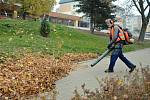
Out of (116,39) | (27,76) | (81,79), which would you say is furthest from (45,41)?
(27,76)

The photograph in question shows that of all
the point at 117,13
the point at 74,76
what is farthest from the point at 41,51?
the point at 117,13

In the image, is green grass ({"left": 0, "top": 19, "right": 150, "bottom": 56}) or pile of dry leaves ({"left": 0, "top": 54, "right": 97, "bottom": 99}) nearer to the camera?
pile of dry leaves ({"left": 0, "top": 54, "right": 97, "bottom": 99})

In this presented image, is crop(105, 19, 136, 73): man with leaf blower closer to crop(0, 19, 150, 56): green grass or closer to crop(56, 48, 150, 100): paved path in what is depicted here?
crop(56, 48, 150, 100): paved path

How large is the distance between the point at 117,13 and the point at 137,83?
148 feet

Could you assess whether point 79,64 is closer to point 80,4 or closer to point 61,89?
point 61,89

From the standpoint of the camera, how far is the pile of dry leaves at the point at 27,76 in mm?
9109

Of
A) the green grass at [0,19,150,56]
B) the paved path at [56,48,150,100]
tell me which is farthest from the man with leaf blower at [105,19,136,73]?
the green grass at [0,19,150,56]

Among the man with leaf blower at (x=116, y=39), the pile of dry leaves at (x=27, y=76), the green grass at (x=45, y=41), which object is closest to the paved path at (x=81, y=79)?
the pile of dry leaves at (x=27, y=76)

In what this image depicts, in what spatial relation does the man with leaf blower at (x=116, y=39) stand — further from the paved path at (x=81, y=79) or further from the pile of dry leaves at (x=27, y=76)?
the pile of dry leaves at (x=27, y=76)

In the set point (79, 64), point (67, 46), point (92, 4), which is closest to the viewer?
point (79, 64)

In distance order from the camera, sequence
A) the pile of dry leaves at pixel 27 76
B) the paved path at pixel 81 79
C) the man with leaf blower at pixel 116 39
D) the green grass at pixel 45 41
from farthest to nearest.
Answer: the green grass at pixel 45 41 < the man with leaf blower at pixel 116 39 < the paved path at pixel 81 79 < the pile of dry leaves at pixel 27 76

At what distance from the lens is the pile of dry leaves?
9109 millimetres

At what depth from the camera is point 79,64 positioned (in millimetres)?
15742

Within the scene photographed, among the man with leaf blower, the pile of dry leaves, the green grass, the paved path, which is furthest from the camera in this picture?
the green grass
